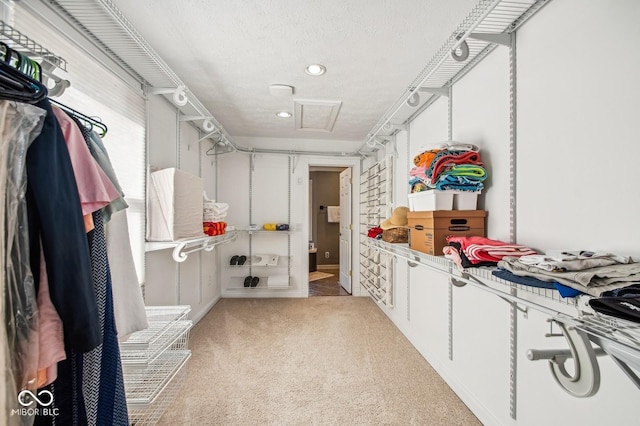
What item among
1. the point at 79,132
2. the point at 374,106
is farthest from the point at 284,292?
the point at 79,132

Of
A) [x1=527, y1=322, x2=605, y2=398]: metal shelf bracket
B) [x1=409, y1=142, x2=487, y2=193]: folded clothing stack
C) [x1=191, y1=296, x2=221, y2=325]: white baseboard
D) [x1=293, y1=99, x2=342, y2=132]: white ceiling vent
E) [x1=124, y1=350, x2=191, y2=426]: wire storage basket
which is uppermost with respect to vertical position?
[x1=293, y1=99, x2=342, y2=132]: white ceiling vent

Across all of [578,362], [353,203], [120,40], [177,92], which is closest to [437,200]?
[578,362]

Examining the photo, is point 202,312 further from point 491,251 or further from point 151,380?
point 491,251

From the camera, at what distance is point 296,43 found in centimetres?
164

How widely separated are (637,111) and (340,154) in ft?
10.4

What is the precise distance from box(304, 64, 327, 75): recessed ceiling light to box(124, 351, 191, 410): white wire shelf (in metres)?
1.92

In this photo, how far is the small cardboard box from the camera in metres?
1.42

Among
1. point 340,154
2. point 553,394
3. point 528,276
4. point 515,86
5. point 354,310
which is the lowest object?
Answer: point 354,310

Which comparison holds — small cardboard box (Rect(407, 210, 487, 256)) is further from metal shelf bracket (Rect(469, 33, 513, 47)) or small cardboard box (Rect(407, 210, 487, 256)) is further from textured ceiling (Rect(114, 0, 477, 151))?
textured ceiling (Rect(114, 0, 477, 151))

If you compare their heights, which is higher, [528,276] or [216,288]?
[528,276]

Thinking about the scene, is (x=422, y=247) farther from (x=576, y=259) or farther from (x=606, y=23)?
(x=606, y=23)

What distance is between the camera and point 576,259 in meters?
0.81

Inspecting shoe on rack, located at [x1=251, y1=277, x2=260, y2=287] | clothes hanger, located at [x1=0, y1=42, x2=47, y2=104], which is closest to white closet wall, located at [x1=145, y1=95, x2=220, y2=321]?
shoe on rack, located at [x1=251, y1=277, x2=260, y2=287]

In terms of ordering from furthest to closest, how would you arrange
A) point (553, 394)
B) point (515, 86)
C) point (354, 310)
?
1. point (354, 310)
2. point (515, 86)
3. point (553, 394)
